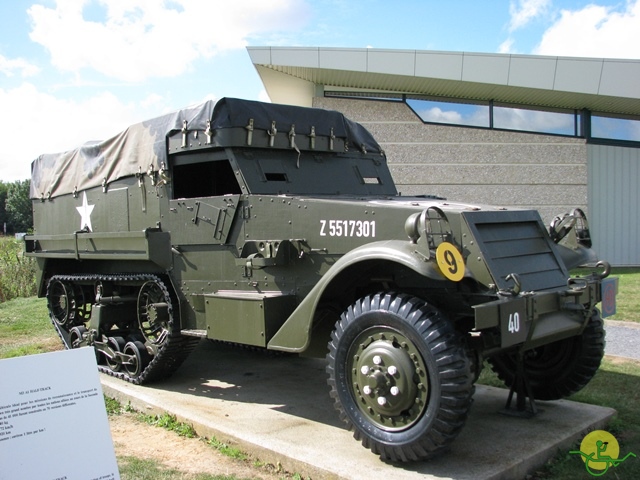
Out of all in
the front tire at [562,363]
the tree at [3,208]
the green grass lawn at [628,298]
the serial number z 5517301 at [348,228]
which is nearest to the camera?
the serial number z 5517301 at [348,228]

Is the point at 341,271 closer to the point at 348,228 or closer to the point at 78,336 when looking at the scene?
the point at 348,228

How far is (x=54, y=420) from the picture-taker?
114 inches

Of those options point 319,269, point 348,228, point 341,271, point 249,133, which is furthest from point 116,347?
point 341,271

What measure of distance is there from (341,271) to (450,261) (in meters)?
0.73

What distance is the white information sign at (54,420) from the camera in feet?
9.07

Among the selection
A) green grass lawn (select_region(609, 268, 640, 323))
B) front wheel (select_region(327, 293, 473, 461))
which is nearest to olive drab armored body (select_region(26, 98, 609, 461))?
front wheel (select_region(327, 293, 473, 461))

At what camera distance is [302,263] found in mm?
4934

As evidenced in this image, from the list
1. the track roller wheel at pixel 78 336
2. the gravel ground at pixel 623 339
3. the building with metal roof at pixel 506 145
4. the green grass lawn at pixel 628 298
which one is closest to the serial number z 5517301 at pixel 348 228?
the track roller wheel at pixel 78 336

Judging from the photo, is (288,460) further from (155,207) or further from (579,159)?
(579,159)

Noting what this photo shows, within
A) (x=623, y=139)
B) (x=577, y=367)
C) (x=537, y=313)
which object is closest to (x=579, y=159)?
(x=623, y=139)

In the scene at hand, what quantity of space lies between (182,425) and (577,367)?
2909 mm

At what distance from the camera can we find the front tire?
4871mm

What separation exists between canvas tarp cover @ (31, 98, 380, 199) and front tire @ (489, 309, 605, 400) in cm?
240

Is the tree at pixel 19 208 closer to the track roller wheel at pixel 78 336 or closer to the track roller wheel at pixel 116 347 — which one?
the track roller wheel at pixel 78 336
